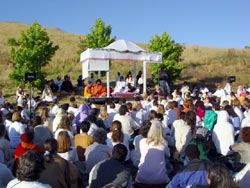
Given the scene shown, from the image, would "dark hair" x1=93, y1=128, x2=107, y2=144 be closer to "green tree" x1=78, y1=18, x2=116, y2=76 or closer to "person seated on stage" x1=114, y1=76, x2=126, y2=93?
Answer: "person seated on stage" x1=114, y1=76, x2=126, y2=93

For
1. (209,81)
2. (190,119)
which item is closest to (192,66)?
(209,81)

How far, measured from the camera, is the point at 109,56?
21.9m

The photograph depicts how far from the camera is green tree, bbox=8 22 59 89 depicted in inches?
954

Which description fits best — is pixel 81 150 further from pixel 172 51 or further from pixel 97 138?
pixel 172 51

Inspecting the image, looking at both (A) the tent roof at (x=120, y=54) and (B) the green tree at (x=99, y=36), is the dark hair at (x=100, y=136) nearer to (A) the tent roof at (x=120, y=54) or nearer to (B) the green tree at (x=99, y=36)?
(A) the tent roof at (x=120, y=54)

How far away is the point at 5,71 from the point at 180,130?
102 ft

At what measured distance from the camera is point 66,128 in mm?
8562

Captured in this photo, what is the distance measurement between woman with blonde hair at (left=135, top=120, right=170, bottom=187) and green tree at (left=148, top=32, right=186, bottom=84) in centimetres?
2161

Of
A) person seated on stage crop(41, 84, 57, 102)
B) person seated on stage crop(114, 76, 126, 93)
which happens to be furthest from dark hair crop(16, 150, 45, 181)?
Result: person seated on stage crop(114, 76, 126, 93)

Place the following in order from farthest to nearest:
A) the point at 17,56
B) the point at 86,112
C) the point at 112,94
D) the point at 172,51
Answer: the point at 172,51 → the point at 17,56 → the point at 112,94 → the point at 86,112

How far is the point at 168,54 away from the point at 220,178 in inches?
1034

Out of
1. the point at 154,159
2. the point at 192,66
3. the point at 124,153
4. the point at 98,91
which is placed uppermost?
the point at 192,66

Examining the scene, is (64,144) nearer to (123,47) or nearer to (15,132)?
(15,132)

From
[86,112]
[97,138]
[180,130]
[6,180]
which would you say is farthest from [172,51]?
[6,180]
